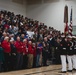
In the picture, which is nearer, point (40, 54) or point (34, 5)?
point (40, 54)

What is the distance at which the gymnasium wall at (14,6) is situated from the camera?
86.1 feet

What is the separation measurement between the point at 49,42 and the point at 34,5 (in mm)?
13878

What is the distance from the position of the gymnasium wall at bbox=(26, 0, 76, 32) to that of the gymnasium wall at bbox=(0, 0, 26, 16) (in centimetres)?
105

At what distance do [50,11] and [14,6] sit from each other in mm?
4625

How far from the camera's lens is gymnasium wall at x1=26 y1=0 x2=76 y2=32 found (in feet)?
94.4

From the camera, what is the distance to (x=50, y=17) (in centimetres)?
2955

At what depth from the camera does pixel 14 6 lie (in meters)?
28.0

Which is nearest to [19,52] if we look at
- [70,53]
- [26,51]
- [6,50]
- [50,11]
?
[26,51]

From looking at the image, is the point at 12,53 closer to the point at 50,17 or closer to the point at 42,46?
the point at 42,46

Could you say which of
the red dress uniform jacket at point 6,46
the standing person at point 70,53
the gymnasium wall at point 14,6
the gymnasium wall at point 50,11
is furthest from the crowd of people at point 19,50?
the gymnasium wall at point 50,11

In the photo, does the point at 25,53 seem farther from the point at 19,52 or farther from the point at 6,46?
the point at 6,46

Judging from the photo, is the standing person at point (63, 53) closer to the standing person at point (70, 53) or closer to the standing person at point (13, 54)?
the standing person at point (70, 53)

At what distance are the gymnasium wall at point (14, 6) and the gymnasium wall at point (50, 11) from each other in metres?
1.05

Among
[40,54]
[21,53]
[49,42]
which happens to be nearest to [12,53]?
[21,53]
